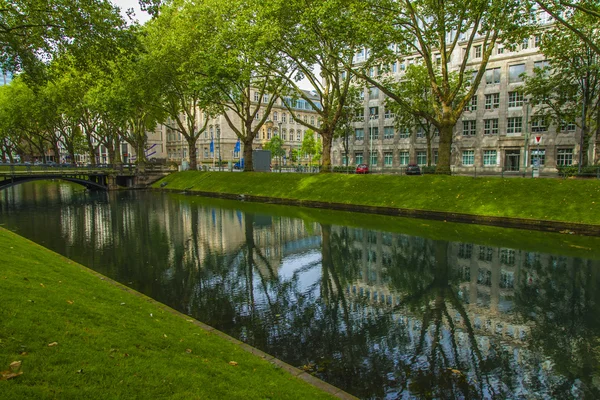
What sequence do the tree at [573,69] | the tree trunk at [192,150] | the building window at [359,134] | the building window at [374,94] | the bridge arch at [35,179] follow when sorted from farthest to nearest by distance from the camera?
1. the building window at [359,134]
2. the building window at [374,94]
3. the tree trunk at [192,150]
4. the bridge arch at [35,179]
5. the tree at [573,69]

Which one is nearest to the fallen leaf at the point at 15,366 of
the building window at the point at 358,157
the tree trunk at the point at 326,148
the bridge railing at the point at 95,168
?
the tree trunk at the point at 326,148

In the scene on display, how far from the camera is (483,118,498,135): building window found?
62.8 m

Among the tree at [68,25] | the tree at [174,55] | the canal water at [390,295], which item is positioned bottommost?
the canal water at [390,295]

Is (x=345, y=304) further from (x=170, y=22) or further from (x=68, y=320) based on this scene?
(x=170, y=22)

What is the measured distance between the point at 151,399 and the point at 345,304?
6839 mm

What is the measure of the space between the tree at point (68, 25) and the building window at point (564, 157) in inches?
2353

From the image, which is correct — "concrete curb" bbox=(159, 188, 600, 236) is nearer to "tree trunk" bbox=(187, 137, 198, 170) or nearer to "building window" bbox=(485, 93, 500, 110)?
"tree trunk" bbox=(187, 137, 198, 170)

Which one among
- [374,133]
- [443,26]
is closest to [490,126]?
[374,133]

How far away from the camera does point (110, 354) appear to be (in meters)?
5.43

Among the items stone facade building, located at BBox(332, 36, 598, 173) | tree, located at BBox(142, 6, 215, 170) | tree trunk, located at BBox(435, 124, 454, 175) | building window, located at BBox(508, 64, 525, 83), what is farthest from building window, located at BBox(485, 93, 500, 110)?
tree, located at BBox(142, 6, 215, 170)

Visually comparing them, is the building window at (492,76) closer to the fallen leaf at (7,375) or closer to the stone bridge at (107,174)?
the stone bridge at (107,174)

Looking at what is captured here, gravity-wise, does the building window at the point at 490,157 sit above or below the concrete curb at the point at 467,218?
above

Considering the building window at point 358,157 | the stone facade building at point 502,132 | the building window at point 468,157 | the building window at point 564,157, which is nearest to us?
the building window at point 564,157

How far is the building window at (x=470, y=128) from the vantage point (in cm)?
6494
